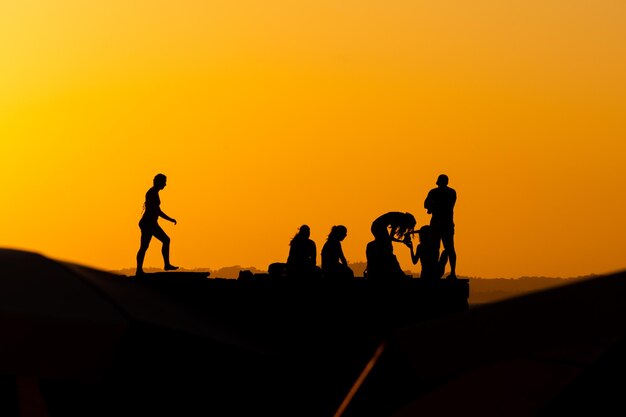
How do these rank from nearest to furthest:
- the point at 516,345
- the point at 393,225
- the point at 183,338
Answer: the point at 516,345
the point at 183,338
the point at 393,225

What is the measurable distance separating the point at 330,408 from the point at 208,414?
5391 mm

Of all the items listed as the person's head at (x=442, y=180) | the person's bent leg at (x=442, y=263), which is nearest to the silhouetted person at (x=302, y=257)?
the person's bent leg at (x=442, y=263)

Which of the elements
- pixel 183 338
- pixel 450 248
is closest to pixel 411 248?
pixel 450 248

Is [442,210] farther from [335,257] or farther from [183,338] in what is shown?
[183,338]

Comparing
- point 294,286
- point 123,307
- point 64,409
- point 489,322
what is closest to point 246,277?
point 294,286

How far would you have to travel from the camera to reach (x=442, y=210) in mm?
22828

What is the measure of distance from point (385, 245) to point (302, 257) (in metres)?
2.16

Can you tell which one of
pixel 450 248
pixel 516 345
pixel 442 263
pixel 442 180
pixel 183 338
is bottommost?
pixel 183 338

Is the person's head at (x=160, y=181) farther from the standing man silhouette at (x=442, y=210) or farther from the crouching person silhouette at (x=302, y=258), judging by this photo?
the standing man silhouette at (x=442, y=210)

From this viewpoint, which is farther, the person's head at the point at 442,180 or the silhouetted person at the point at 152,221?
the silhouetted person at the point at 152,221

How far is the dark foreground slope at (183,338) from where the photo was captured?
38.2 ft

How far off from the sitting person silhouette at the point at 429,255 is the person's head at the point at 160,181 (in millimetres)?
4056

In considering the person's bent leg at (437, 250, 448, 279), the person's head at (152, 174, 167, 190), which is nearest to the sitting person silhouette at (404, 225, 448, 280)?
the person's bent leg at (437, 250, 448, 279)

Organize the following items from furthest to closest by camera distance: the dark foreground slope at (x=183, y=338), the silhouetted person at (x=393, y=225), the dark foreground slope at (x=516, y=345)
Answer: the silhouetted person at (x=393, y=225)
the dark foreground slope at (x=183, y=338)
the dark foreground slope at (x=516, y=345)
